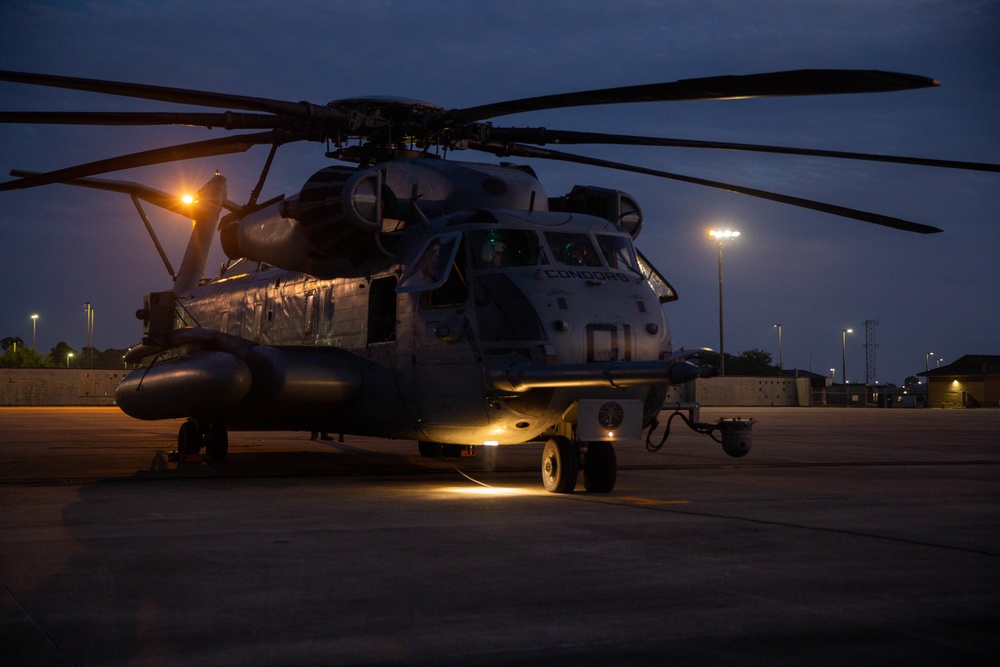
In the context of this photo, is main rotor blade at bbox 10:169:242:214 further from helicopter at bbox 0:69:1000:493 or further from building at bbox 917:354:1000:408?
building at bbox 917:354:1000:408

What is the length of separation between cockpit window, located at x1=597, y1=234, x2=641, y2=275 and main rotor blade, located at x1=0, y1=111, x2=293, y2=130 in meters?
4.35

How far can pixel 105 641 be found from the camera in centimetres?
488

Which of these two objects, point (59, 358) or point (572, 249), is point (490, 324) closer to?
point (572, 249)

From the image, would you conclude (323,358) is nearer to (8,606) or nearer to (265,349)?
(265,349)

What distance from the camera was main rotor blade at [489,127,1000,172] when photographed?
35.5 feet

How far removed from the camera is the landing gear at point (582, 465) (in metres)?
11.9

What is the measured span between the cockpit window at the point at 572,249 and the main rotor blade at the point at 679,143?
4.50 feet

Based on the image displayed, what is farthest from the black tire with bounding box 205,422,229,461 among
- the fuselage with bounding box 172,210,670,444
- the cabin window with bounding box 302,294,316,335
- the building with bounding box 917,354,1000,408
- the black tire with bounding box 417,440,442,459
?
the building with bounding box 917,354,1000,408

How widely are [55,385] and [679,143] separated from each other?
204 ft

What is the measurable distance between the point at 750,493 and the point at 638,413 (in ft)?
6.43

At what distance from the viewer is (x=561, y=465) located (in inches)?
468

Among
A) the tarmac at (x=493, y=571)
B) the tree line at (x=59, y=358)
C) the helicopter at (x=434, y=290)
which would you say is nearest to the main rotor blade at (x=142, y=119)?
the helicopter at (x=434, y=290)

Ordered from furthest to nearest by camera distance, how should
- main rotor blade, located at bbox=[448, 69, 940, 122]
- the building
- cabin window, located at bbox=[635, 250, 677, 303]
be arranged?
1. the building
2. cabin window, located at bbox=[635, 250, 677, 303]
3. main rotor blade, located at bbox=[448, 69, 940, 122]

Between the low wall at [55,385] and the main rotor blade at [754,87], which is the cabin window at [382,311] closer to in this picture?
the main rotor blade at [754,87]
